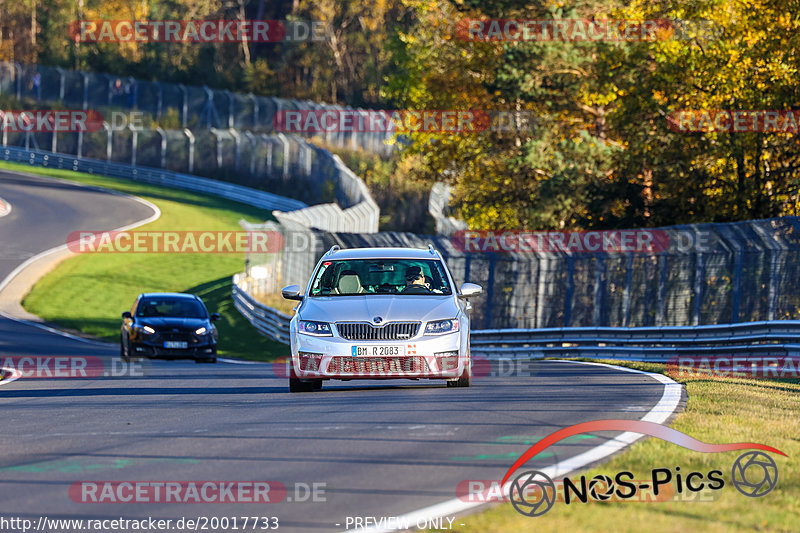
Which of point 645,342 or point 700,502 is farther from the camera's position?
point 645,342

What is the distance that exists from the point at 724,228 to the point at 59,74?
60.2 meters

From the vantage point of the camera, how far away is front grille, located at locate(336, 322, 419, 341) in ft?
45.4

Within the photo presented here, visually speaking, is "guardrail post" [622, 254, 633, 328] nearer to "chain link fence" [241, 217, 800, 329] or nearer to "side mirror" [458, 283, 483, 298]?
"chain link fence" [241, 217, 800, 329]

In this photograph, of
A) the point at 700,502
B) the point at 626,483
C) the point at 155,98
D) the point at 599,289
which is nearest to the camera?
the point at 700,502

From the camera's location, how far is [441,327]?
14031 millimetres

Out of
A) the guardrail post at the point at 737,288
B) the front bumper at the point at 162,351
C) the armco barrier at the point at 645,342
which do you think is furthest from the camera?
the front bumper at the point at 162,351

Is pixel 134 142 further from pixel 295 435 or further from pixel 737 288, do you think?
pixel 295 435

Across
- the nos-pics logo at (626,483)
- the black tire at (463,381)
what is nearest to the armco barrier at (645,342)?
the black tire at (463,381)

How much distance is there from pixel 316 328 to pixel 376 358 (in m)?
0.78

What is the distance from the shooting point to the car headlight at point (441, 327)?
14.0m

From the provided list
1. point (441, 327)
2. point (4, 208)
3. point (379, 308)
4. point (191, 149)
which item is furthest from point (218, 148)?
point (441, 327)

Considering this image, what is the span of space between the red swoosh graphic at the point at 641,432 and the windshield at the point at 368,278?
438 cm

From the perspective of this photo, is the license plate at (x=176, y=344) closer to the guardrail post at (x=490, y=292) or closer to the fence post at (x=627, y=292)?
the guardrail post at (x=490, y=292)

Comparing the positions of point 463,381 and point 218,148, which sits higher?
point 463,381
